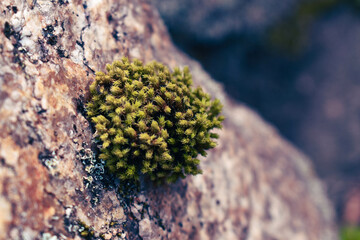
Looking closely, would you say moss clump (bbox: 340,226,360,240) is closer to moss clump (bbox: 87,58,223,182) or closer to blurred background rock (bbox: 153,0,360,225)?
blurred background rock (bbox: 153,0,360,225)

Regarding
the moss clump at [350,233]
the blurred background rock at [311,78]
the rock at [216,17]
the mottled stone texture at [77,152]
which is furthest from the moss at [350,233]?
the rock at [216,17]

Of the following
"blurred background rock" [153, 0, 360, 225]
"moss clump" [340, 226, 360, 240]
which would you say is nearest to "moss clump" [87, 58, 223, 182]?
"blurred background rock" [153, 0, 360, 225]

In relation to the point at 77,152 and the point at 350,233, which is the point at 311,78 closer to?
the point at 350,233

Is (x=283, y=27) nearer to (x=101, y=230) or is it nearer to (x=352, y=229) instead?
(x=352, y=229)

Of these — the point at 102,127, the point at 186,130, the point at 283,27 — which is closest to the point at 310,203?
the point at 283,27

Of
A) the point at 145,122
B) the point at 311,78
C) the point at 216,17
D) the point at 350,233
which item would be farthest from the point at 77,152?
the point at 350,233

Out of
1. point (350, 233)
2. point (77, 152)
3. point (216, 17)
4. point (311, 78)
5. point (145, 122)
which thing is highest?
point (311, 78)
